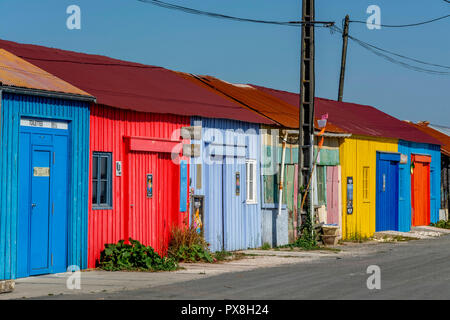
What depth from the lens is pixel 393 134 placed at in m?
30.4

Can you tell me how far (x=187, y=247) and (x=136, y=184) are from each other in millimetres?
1968

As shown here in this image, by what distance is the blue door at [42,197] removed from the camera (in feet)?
47.3

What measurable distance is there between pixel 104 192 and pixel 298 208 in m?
7.20

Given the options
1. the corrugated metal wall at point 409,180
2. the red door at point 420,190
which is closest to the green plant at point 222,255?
the corrugated metal wall at point 409,180

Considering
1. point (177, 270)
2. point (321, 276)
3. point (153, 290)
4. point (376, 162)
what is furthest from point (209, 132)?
point (376, 162)

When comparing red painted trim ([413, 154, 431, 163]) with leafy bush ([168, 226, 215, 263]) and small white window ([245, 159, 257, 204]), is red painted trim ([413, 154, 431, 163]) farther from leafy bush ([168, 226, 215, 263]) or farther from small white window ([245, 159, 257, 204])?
leafy bush ([168, 226, 215, 263])

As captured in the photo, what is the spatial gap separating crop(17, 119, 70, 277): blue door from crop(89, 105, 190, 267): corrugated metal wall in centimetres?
81

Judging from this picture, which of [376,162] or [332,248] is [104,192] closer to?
[332,248]

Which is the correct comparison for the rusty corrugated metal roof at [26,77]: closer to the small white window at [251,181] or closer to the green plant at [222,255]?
the green plant at [222,255]

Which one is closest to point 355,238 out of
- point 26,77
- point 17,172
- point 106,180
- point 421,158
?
point 421,158

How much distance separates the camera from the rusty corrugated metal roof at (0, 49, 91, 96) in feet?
46.9

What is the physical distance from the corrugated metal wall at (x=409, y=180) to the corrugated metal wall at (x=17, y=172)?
1742 cm

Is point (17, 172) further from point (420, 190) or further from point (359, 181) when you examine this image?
point (420, 190)

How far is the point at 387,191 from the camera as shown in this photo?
96.0 ft
